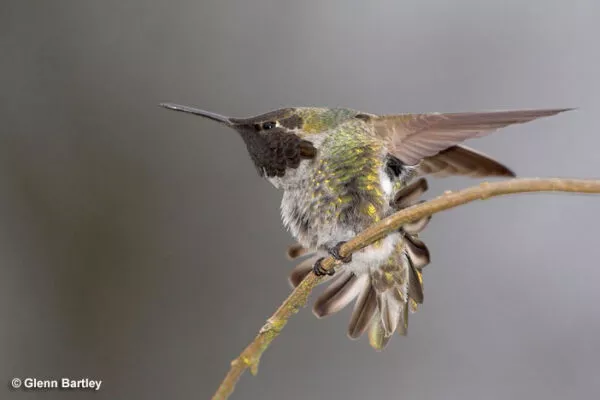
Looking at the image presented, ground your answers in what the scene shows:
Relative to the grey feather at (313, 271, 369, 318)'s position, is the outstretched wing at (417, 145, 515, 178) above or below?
above

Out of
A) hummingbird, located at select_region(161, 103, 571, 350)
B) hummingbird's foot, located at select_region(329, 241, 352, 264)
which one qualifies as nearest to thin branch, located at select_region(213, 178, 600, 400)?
hummingbird's foot, located at select_region(329, 241, 352, 264)

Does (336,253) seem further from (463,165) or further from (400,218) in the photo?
(400,218)

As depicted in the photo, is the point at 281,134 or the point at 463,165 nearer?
the point at 463,165

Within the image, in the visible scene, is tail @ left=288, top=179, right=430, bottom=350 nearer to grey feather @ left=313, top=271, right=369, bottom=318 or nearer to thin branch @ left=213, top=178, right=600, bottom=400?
grey feather @ left=313, top=271, right=369, bottom=318

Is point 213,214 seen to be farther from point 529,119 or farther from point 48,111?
point 529,119

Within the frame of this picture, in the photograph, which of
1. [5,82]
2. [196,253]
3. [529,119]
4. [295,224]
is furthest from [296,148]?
[5,82]

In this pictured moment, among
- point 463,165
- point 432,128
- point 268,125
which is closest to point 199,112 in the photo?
point 268,125
